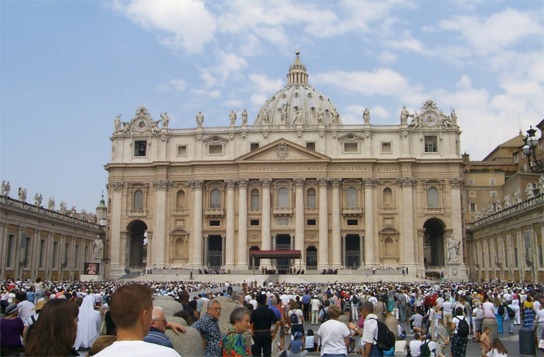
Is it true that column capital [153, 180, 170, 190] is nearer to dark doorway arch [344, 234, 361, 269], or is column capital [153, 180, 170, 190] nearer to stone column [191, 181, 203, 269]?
stone column [191, 181, 203, 269]

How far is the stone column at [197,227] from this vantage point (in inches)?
3059

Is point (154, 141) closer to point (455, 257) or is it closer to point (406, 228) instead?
point (406, 228)

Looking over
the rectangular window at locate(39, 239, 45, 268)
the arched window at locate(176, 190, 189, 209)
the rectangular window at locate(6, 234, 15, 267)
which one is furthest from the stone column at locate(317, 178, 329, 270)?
the rectangular window at locate(6, 234, 15, 267)

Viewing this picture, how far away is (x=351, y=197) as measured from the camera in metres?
78.9

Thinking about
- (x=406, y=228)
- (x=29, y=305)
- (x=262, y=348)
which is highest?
(x=406, y=228)

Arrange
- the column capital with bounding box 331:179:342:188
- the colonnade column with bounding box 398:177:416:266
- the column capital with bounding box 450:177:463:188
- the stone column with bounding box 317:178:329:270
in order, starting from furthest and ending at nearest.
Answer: the column capital with bounding box 331:179:342:188
the column capital with bounding box 450:177:463:188
the stone column with bounding box 317:178:329:270
the colonnade column with bounding box 398:177:416:266

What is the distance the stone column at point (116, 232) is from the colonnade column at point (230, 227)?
43.4 ft

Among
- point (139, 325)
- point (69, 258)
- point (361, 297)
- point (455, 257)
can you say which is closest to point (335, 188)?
point (455, 257)

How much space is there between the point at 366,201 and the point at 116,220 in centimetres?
3162

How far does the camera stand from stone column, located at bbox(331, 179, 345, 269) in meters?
76.0

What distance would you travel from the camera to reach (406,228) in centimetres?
7656

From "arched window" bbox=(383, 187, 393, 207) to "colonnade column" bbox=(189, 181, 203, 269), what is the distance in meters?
23.0

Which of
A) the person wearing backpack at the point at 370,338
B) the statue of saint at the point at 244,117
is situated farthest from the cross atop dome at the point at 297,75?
the person wearing backpack at the point at 370,338

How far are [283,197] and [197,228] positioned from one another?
37.4ft
